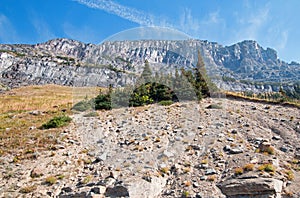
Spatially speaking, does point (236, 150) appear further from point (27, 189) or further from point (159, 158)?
point (27, 189)

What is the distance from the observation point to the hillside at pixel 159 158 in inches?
388

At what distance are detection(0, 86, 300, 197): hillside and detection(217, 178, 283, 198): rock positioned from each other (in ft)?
0.12

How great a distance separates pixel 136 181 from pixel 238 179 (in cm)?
453

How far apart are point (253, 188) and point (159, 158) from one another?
207 inches

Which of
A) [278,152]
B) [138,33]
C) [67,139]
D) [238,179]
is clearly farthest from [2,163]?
[278,152]

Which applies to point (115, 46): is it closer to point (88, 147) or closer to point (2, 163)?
point (88, 147)

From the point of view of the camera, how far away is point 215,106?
23578mm

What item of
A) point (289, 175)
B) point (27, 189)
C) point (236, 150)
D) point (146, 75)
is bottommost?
point (27, 189)

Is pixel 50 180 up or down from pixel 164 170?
down

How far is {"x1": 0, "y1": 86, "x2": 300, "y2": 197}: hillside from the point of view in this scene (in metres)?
9.86

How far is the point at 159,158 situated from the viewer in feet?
→ 42.1

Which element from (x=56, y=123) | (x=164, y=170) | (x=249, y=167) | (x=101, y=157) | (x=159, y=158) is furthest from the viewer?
(x=56, y=123)

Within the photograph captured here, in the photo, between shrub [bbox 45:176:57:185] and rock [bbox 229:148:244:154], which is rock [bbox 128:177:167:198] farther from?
rock [bbox 229:148:244:154]

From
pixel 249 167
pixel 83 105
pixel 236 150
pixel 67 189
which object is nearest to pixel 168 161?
pixel 236 150
